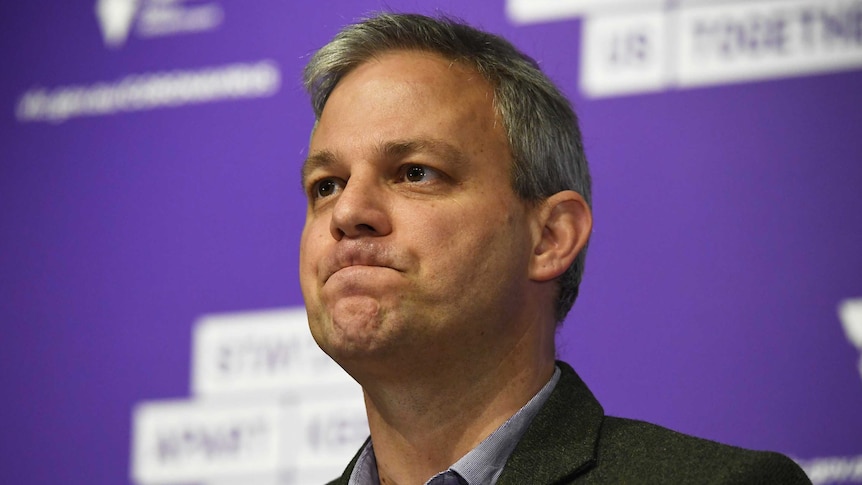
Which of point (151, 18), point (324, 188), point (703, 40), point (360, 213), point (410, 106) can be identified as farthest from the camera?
point (151, 18)

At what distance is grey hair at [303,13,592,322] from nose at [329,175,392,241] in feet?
0.96

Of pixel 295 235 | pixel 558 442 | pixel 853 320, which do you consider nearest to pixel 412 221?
pixel 558 442

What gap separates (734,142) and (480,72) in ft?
3.00

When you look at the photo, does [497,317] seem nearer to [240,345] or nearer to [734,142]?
[734,142]

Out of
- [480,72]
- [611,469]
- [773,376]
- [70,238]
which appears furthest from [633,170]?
[70,238]

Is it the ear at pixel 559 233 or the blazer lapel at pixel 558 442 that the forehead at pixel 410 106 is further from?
the blazer lapel at pixel 558 442

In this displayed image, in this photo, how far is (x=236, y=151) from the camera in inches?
141

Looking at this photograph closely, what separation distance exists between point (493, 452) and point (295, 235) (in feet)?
4.83

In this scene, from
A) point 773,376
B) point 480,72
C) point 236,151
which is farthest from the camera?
point 236,151

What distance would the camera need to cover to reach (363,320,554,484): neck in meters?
2.19

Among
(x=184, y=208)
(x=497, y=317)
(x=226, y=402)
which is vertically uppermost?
(x=184, y=208)

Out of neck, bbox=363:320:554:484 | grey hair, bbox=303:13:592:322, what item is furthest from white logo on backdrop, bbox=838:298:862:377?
neck, bbox=363:320:554:484

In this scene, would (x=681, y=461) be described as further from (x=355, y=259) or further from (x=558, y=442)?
(x=355, y=259)

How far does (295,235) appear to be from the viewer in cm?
346
